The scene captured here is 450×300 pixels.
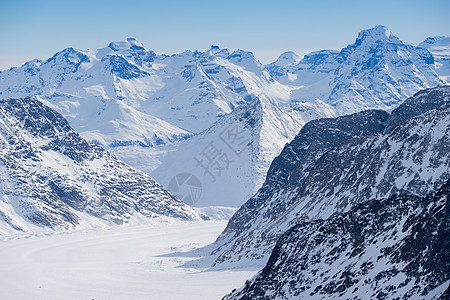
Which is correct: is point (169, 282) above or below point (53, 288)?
below

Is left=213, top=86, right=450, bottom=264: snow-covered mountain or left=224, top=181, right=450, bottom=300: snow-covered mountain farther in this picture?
left=213, top=86, right=450, bottom=264: snow-covered mountain

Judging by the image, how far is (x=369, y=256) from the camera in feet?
281

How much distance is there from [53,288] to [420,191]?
308ft

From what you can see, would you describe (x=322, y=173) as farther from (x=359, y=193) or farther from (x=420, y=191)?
(x=420, y=191)

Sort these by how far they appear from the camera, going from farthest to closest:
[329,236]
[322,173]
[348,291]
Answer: [322,173] < [329,236] < [348,291]

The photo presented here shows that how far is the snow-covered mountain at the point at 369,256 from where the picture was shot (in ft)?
241

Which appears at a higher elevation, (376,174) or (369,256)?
(369,256)

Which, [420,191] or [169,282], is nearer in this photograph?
[420,191]

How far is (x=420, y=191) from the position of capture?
164 metres

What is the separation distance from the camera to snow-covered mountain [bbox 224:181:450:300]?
7350cm

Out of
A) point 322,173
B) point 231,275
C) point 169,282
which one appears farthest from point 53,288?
point 322,173

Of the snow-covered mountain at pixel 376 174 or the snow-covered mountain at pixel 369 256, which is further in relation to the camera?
the snow-covered mountain at pixel 376 174

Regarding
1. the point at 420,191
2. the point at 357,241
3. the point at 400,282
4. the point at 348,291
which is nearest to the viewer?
the point at 400,282

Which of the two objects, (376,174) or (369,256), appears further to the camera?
(376,174)
